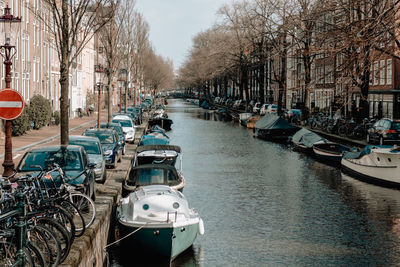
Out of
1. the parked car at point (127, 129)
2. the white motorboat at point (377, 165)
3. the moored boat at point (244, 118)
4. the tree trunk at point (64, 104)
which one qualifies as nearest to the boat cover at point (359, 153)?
the white motorboat at point (377, 165)

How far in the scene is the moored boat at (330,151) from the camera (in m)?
35.6

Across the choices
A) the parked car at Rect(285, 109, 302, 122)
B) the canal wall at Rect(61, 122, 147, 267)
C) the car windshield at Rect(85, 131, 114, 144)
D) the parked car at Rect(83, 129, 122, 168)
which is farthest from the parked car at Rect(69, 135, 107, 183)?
the parked car at Rect(285, 109, 302, 122)

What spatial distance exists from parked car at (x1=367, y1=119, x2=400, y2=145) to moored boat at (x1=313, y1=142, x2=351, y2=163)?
276 centimetres

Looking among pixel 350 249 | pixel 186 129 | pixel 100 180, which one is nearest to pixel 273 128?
pixel 186 129

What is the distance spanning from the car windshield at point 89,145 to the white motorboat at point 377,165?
12.6 metres

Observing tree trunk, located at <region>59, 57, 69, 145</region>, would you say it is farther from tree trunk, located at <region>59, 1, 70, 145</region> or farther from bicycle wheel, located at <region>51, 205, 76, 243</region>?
bicycle wheel, located at <region>51, 205, 76, 243</region>

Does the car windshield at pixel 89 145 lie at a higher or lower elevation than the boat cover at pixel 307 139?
higher

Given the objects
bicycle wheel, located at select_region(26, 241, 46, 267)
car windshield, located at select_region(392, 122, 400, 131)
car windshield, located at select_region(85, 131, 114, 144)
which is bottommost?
bicycle wheel, located at select_region(26, 241, 46, 267)

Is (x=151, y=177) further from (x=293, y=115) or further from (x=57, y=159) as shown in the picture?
(x=293, y=115)

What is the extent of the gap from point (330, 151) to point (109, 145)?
14.1 meters

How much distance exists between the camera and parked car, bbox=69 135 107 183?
21.8 meters

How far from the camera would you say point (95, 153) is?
2300cm

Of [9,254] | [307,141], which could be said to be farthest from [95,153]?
[307,141]

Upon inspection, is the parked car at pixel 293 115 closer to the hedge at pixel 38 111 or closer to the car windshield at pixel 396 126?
the car windshield at pixel 396 126
